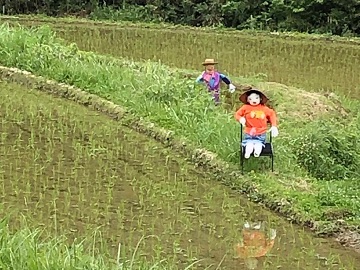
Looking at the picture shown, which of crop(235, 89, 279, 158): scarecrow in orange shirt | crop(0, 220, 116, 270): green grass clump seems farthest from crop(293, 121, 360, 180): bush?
crop(0, 220, 116, 270): green grass clump

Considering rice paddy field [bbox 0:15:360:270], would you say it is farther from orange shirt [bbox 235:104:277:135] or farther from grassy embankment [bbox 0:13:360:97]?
grassy embankment [bbox 0:13:360:97]

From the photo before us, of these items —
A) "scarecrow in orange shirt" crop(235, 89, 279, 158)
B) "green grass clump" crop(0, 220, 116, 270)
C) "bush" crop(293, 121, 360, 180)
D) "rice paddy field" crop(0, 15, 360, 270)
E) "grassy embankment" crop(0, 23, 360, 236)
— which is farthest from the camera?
"bush" crop(293, 121, 360, 180)

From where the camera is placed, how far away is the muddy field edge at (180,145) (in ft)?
15.5

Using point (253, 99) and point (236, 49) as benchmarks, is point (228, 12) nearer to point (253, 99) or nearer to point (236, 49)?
point (236, 49)

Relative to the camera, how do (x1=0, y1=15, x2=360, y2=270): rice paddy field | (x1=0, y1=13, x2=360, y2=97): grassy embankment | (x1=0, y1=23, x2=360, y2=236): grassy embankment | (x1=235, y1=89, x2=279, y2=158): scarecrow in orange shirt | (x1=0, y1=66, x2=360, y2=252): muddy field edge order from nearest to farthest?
(x1=0, y1=15, x2=360, y2=270): rice paddy field, (x1=0, y1=66, x2=360, y2=252): muddy field edge, (x1=0, y1=23, x2=360, y2=236): grassy embankment, (x1=235, y1=89, x2=279, y2=158): scarecrow in orange shirt, (x1=0, y1=13, x2=360, y2=97): grassy embankment

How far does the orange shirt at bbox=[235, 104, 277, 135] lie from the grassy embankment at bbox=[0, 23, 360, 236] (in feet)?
0.86

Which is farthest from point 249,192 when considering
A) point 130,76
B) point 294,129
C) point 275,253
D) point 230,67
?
point 230,67

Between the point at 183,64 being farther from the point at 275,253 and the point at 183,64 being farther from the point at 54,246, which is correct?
the point at 54,246

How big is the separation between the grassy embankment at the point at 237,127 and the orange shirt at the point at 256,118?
10.3 inches

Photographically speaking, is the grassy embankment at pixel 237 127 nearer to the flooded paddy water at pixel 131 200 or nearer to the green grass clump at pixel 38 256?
the flooded paddy water at pixel 131 200

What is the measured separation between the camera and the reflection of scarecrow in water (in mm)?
4140

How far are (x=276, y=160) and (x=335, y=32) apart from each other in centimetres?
959

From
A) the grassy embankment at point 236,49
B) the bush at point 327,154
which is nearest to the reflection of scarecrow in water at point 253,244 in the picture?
the bush at point 327,154

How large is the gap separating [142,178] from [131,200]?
0.52m
